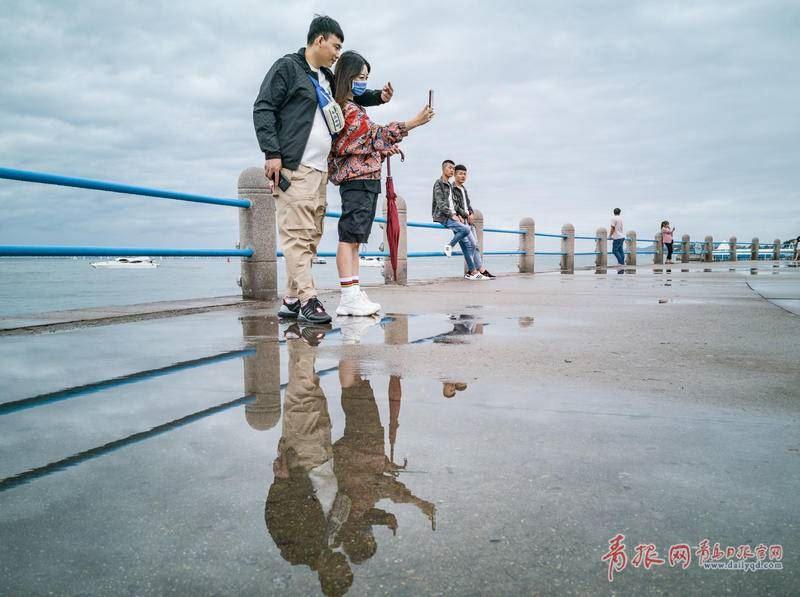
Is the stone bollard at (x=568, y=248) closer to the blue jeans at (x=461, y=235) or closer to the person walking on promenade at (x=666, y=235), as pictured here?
the blue jeans at (x=461, y=235)

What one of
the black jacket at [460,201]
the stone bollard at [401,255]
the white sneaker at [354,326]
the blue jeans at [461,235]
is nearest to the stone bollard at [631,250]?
the blue jeans at [461,235]

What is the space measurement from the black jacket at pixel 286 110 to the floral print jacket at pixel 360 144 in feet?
1.25

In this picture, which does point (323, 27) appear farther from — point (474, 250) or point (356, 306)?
point (474, 250)

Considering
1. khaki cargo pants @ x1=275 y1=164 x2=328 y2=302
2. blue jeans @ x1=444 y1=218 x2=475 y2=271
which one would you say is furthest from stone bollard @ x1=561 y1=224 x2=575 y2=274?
khaki cargo pants @ x1=275 y1=164 x2=328 y2=302

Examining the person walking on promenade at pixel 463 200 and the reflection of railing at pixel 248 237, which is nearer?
the reflection of railing at pixel 248 237

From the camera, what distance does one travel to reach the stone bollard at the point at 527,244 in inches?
560

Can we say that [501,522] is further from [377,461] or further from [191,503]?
[191,503]

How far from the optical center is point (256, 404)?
2021 millimetres

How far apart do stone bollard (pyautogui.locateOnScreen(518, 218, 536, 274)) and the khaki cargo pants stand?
404 inches

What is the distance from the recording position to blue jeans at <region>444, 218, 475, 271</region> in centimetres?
1016

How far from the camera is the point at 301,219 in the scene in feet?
14.1

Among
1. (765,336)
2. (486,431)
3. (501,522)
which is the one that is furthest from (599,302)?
(501,522)

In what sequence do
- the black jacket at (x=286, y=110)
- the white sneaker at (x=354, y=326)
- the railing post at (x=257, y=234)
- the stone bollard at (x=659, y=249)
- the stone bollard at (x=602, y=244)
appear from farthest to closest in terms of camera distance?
the stone bollard at (x=659, y=249) < the stone bollard at (x=602, y=244) < the railing post at (x=257, y=234) < the black jacket at (x=286, y=110) < the white sneaker at (x=354, y=326)

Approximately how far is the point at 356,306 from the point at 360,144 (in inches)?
48.2
